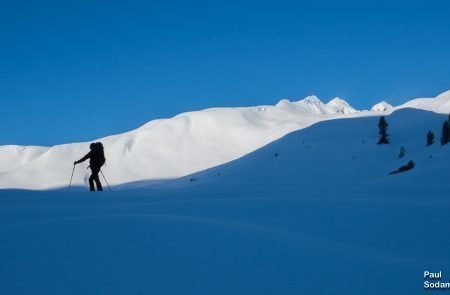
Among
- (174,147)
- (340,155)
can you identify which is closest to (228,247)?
(340,155)

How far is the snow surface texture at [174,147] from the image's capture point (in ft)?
246

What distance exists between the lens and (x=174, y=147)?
86.8 meters

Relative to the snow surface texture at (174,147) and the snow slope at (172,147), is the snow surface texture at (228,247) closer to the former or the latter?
the snow surface texture at (174,147)

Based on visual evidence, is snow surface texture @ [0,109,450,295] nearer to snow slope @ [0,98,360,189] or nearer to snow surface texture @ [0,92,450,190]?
snow surface texture @ [0,92,450,190]

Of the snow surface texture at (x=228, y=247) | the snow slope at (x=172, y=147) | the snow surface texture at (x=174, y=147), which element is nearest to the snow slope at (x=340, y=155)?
the snow surface texture at (x=228, y=247)

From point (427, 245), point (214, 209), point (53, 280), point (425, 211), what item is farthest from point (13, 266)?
point (425, 211)

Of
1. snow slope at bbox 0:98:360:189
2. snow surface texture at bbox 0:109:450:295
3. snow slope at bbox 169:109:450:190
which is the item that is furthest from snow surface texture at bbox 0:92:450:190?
snow surface texture at bbox 0:109:450:295

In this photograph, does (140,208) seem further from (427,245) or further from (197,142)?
(197,142)

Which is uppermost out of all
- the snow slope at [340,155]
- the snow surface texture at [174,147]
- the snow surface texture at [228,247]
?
the snow surface texture at [174,147]

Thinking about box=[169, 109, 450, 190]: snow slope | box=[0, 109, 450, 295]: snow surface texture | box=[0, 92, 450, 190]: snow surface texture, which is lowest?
box=[0, 109, 450, 295]: snow surface texture

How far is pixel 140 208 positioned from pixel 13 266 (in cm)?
342

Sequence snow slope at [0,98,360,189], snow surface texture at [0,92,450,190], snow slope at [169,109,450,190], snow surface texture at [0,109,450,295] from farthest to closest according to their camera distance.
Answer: snow slope at [0,98,360,189] < snow surface texture at [0,92,450,190] < snow slope at [169,109,450,190] < snow surface texture at [0,109,450,295]

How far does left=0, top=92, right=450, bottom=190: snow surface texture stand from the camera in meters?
74.9

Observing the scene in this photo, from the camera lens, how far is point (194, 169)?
73.6 m
